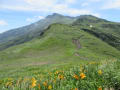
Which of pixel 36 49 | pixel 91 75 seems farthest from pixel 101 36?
pixel 91 75

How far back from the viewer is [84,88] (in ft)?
15.9

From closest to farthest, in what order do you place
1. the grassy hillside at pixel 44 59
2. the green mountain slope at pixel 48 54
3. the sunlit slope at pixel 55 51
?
the grassy hillside at pixel 44 59 < the green mountain slope at pixel 48 54 < the sunlit slope at pixel 55 51

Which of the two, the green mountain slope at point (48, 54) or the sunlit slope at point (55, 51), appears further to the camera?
the sunlit slope at point (55, 51)

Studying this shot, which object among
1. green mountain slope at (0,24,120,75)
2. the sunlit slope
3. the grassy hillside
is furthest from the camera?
the sunlit slope

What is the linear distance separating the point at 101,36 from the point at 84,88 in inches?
5099

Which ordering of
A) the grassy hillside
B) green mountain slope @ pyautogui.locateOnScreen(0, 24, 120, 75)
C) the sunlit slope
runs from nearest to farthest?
the grassy hillside → green mountain slope @ pyautogui.locateOnScreen(0, 24, 120, 75) → the sunlit slope

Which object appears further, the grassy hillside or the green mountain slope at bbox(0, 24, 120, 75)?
the green mountain slope at bbox(0, 24, 120, 75)

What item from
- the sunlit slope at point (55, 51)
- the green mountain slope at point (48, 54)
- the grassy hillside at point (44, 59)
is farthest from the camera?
the sunlit slope at point (55, 51)

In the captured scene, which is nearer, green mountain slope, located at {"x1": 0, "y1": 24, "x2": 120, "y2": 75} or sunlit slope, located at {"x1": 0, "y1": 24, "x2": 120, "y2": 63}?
green mountain slope, located at {"x1": 0, "y1": 24, "x2": 120, "y2": 75}

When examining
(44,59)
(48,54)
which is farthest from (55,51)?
(44,59)

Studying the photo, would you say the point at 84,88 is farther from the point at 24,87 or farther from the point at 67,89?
the point at 24,87

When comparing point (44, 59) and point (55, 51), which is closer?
point (44, 59)

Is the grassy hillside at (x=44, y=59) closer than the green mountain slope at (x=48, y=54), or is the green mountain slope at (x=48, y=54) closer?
the grassy hillside at (x=44, y=59)

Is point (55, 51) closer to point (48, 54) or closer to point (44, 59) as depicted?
point (48, 54)
